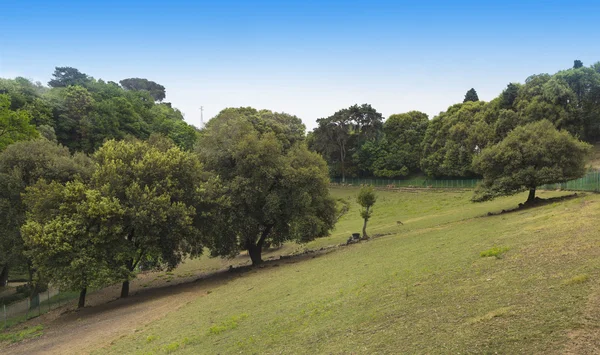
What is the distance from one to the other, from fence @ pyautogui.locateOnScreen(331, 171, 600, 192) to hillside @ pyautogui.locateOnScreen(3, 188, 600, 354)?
18.4 metres

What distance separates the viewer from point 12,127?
131 ft

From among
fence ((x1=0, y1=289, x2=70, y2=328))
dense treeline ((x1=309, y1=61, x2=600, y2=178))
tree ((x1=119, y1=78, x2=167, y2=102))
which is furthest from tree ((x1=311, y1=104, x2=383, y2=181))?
tree ((x1=119, y1=78, x2=167, y2=102))

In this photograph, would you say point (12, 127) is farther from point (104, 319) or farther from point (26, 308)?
point (104, 319)

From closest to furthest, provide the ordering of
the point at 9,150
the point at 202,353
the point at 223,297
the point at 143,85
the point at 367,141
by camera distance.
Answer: the point at 202,353 < the point at 223,297 < the point at 9,150 < the point at 367,141 < the point at 143,85

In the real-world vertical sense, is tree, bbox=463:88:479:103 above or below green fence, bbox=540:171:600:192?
above

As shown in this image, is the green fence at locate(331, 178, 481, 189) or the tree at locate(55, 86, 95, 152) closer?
the green fence at locate(331, 178, 481, 189)

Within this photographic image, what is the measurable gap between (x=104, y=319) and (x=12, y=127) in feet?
89.6

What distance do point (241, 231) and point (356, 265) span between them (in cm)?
1395

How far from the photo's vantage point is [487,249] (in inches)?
690

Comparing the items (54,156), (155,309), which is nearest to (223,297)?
(155,309)

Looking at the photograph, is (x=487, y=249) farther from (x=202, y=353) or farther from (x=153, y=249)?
(x=153, y=249)

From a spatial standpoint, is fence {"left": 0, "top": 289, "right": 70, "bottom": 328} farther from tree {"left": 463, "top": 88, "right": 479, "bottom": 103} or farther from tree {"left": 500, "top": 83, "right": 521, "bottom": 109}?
tree {"left": 463, "top": 88, "right": 479, "bottom": 103}

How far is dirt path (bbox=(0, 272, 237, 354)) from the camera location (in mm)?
19812

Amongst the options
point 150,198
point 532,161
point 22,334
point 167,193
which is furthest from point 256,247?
point 532,161
